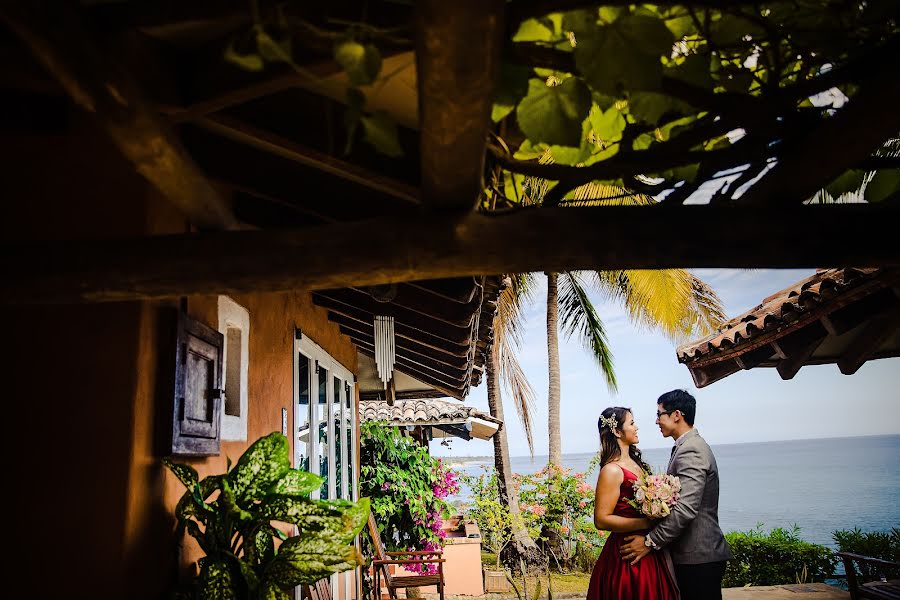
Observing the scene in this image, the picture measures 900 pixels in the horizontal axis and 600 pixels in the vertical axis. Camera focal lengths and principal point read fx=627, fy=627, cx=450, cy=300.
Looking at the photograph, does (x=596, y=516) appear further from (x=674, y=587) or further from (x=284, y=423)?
(x=284, y=423)

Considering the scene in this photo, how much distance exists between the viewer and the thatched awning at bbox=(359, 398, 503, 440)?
948cm

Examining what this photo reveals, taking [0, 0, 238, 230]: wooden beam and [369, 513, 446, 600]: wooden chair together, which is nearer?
[0, 0, 238, 230]: wooden beam

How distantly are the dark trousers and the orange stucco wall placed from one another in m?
2.78

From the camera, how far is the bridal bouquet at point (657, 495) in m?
3.50

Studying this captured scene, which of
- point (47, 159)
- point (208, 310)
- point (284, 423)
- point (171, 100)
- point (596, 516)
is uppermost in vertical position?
point (47, 159)

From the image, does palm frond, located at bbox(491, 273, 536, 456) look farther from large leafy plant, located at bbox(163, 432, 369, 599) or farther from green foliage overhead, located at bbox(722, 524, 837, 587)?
large leafy plant, located at bbox(163, 432, 369, 599)

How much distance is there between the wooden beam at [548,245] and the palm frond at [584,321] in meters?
11.1

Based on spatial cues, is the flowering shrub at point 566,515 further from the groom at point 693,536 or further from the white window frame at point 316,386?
the groom at point 693,536

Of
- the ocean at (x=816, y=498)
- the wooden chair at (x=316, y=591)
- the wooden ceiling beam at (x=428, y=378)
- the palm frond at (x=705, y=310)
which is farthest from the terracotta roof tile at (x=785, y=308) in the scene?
the ocean at (x=816, y=498)

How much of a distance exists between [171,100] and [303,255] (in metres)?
0.50

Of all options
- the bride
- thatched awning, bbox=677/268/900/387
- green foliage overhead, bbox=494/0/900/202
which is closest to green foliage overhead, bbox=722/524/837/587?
thatched awning, bbox=677/268/900/387

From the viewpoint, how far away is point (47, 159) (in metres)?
2.10

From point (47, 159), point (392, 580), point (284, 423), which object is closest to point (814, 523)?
point (392, 580)

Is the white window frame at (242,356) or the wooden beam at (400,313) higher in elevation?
the wooden beam at (400,313)
